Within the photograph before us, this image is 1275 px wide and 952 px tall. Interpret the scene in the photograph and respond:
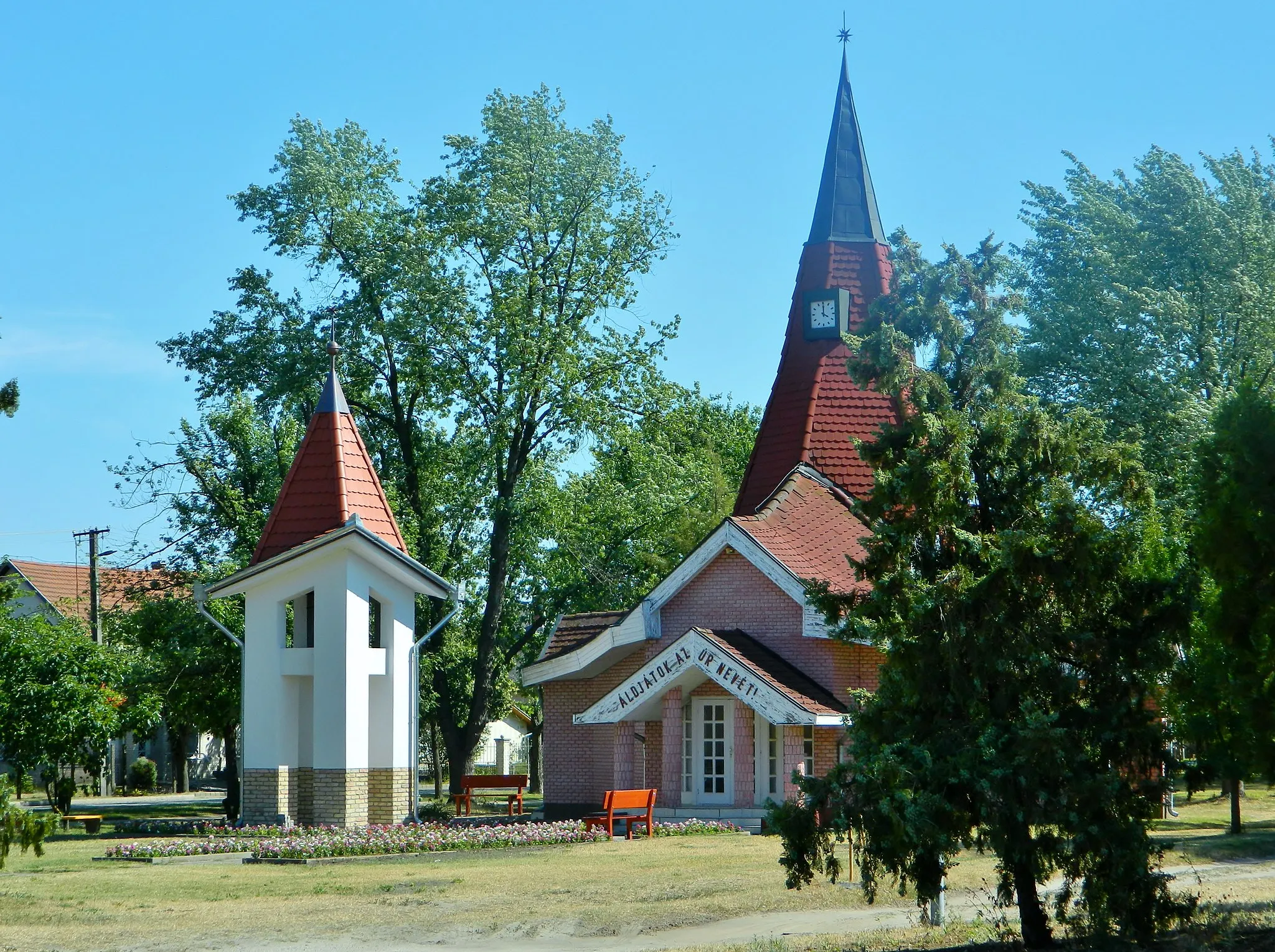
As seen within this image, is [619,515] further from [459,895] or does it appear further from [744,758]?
[459,895]

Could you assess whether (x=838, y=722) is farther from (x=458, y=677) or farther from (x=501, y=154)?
(x=501, y=154)

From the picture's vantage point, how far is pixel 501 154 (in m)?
34.9

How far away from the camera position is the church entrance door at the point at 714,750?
25938 mm

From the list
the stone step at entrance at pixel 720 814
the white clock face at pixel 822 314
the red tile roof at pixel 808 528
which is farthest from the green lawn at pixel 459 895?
the white clock face at pixel 822 314

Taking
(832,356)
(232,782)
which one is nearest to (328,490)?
(232,782)

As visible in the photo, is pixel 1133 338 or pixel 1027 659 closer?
pixel 1027 659

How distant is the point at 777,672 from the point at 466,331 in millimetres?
13103

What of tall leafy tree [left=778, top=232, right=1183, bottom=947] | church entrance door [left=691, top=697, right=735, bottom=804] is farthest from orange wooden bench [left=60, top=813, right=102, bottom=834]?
tall leafy tree [left=778, top=232, right=1183, bottom=947]

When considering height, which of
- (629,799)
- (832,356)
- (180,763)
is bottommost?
(180,763)

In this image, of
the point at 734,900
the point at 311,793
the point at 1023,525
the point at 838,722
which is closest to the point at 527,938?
the point at 734,900

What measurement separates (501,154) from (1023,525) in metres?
24.9

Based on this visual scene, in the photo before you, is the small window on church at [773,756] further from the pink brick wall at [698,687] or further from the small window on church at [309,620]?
the small window on church at [309,620]

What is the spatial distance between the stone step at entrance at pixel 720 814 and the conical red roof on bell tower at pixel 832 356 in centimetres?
657

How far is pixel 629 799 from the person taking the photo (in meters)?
23.0
